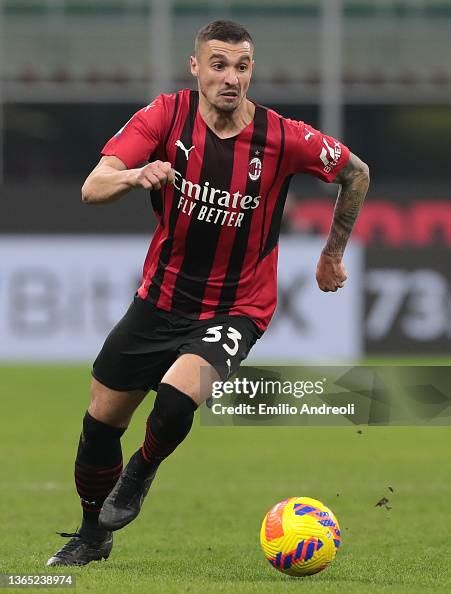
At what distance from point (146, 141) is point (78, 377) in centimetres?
1051

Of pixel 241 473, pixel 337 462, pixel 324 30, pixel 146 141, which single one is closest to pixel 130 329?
pixel 146 141

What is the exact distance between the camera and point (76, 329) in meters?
17.1

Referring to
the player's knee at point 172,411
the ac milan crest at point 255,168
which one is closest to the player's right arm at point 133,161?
the ac milan crest at point 255,168

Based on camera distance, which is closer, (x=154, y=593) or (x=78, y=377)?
(x=154, y=593)

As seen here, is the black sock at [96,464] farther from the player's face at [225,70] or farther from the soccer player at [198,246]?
the player's face at [225,70]

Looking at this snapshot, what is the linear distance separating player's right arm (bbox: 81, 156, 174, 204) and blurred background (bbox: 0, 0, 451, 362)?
1129cm

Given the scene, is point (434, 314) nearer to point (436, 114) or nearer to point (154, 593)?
point (436, 114)

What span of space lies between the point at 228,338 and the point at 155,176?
949mm

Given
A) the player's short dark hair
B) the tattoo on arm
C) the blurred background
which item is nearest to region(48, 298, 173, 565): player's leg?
the tattoo on arm

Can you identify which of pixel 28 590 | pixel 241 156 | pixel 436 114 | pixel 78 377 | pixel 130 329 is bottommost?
pixel 78 377

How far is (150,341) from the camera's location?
20.4 ft

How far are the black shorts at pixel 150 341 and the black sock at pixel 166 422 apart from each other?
1.04 ft

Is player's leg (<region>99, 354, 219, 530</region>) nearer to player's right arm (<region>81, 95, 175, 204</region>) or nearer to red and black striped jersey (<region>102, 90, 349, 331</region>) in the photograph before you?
red and black striped jersey (<region>102, 90, 349, 331</region>)

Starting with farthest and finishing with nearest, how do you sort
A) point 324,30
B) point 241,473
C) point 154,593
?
point 324,30 < point 241,473 < point 154,593
